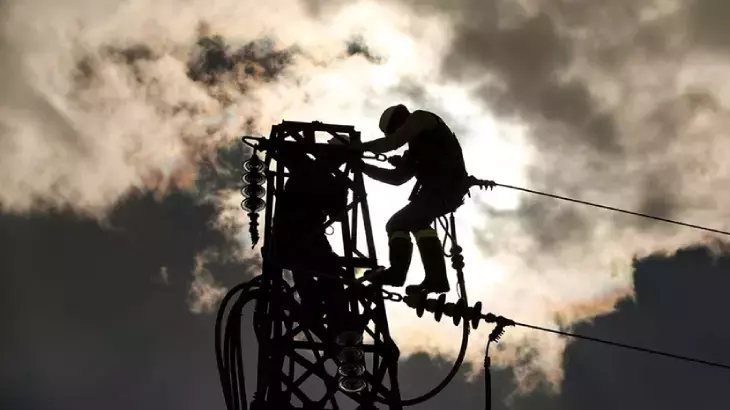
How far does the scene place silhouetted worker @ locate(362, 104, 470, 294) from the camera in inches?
291

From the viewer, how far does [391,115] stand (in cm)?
773

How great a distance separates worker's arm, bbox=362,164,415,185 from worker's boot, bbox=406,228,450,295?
2.35 ft

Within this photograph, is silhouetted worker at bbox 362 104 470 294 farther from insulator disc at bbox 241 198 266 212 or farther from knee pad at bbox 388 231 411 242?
insulator disc at bbox 241 198 266 212

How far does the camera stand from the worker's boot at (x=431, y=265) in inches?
288

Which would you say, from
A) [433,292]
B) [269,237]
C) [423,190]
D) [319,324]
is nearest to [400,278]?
[433,292]

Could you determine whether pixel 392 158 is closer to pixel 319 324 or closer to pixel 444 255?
pixel 444 255

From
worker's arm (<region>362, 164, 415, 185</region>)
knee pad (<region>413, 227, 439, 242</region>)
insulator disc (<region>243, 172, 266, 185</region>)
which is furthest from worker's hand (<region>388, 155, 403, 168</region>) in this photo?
insulator disc (<region>243, 172, 266, 185</region>)

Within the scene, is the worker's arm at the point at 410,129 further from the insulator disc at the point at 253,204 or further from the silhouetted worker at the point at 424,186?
the insulator disc at the point at 253,204

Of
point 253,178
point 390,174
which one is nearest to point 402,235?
point 390,174

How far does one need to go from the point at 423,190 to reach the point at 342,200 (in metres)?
1.60

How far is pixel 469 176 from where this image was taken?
7.71 meters

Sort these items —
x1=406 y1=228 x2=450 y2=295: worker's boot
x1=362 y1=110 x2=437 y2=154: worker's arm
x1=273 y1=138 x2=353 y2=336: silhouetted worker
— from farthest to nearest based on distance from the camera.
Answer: x1=273 y1=138 x2=353 y2=336: silhouetted worker < x1=362 y1=110 x2=437 y2=154: worker's arm < x1=406 y1=228 x2=450 y2=295: worker's boot

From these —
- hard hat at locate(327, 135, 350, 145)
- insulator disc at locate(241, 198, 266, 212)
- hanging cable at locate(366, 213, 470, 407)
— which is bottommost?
hanging cable at locate(366, 213, 470, 407)

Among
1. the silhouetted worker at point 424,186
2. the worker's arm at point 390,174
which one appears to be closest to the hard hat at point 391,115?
the silhouetted worker at point 424,186
